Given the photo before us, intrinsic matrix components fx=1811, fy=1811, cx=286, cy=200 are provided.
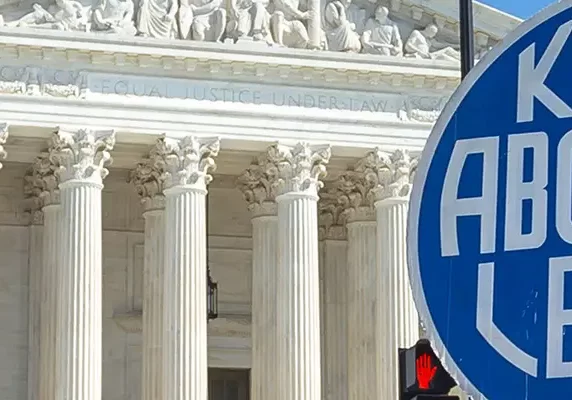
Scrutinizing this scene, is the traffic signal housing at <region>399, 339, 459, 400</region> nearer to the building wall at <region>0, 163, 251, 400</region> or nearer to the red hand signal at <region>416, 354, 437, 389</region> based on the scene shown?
the red hand signal at <region>416, 354, 437, 389</region>

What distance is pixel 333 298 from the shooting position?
50.3m

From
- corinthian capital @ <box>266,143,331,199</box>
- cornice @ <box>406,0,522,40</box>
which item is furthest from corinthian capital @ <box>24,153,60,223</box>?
cornice @ <box>406,0,522,40</box>

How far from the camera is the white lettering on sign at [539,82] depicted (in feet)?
13.0

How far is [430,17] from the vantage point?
4638 cm

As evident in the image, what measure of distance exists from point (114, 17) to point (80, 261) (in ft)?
19.9

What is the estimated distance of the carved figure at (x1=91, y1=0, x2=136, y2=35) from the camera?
43594mm

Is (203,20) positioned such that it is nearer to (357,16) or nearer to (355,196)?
(357,16)

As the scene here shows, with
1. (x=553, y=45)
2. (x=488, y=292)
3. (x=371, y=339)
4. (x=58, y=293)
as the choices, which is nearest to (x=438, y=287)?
(x=488, y=292)

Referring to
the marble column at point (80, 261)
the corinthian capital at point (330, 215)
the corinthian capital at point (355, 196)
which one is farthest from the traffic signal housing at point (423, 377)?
the corinthian capital at point (330, 215)

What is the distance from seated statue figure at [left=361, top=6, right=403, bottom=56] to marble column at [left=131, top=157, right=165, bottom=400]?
6.26 meters

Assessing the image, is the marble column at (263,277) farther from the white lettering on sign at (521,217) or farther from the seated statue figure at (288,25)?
the white lettering on sign at (521,217)

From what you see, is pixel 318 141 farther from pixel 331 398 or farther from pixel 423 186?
pixel 423 186

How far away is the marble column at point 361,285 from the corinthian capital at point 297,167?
1.95 meters

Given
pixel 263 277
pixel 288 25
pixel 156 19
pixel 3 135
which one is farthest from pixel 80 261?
pixel 288 25
